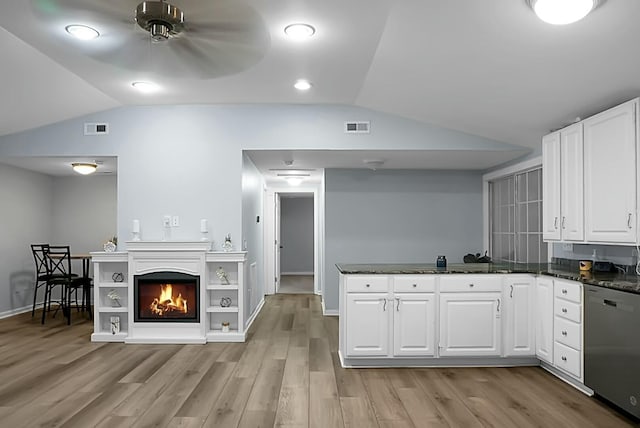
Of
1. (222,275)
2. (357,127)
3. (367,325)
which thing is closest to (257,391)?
(367,325)

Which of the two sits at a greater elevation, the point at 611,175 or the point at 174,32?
the point at 174,32

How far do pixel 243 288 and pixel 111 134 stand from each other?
2256 millimetres

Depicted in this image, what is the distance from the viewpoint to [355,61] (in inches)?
155

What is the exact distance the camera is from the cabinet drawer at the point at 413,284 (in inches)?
164

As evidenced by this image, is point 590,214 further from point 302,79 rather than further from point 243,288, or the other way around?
point 243,288

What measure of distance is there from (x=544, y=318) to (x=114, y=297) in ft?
14.3

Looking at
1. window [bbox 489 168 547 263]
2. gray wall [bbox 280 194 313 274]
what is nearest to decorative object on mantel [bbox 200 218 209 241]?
window [bbox 489 168 547 263]

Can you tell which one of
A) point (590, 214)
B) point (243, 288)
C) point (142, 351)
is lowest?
point (142, 351)

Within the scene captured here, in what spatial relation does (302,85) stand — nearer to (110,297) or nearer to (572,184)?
(572,184)

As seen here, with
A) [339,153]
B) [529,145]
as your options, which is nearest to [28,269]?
[339,153]

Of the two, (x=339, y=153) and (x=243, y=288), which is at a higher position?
(x=339, y=153)

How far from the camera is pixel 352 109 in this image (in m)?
5.21

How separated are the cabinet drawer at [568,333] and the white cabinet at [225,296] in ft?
10.1

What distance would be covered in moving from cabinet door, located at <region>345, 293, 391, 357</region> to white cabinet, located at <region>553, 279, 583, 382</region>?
1.35m
